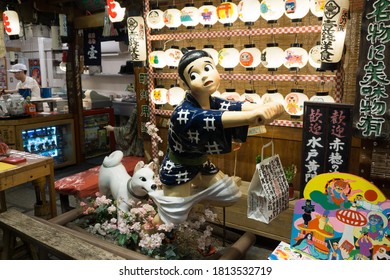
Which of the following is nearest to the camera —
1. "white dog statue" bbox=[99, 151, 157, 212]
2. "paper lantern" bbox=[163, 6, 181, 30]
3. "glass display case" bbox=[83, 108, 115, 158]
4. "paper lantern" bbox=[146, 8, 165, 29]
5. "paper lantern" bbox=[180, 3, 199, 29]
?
"white dog statue" bbox=[99, 151, 157, 212]

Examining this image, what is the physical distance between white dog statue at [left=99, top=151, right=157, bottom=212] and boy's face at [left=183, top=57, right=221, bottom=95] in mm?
1462

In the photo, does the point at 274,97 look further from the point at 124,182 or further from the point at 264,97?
the point at 124,182

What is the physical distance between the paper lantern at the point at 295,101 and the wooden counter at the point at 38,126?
5.72 m

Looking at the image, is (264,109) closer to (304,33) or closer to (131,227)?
(131,227)

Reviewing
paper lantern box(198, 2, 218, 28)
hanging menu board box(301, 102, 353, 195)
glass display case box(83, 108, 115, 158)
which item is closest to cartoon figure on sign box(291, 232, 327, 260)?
hanging menu board box(301, 102, 353, 195)

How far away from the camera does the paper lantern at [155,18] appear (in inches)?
234

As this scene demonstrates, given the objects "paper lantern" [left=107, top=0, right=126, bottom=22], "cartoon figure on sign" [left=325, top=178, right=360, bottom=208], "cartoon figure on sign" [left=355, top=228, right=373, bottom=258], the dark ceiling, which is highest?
the dark ceiling

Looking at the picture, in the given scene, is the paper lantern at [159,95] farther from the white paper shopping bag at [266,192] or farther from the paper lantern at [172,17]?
the white paper shopping bag at [266,192]

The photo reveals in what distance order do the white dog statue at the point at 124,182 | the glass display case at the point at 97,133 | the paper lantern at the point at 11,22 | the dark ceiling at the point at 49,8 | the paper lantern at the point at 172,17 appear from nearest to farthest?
1. the white dog statue at the point at 124,182
2. the paper lantern at the point at 172,17
3. the paper lantern at the point at 11,22
4. the dark ceiling at the point at 49,8
5. the glass display case at the point at 97,133

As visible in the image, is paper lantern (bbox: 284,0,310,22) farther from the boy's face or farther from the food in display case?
the food in display case

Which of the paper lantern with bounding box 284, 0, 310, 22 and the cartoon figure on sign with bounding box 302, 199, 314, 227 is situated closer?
the cartoon figure on sign with bounding box 302, 199, 314, 227

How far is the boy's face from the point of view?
3.20m

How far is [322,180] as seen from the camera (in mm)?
3127

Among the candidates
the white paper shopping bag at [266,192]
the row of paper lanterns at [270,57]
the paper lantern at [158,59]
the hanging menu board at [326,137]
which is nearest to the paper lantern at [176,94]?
the paper lantern at [158,59]
